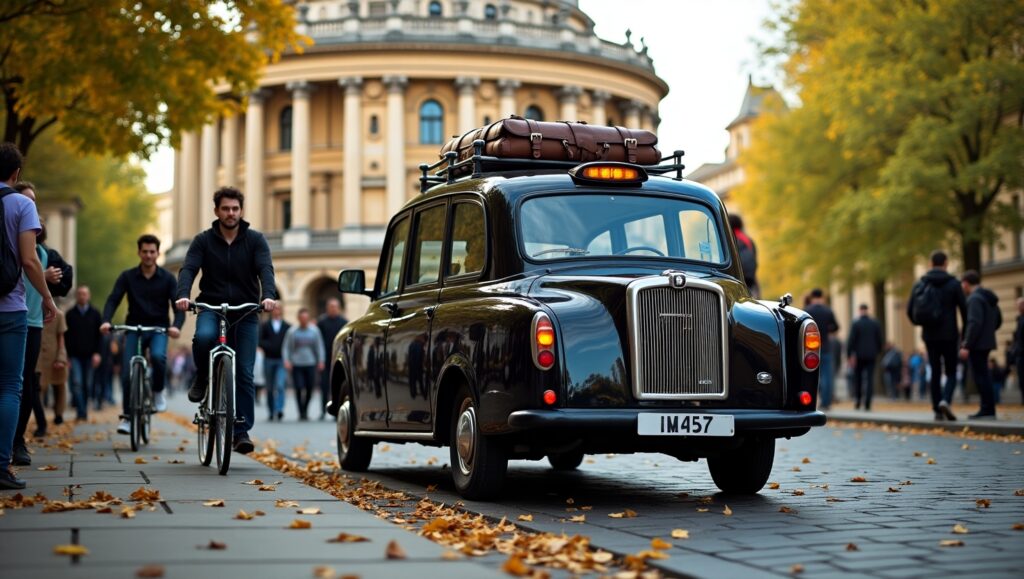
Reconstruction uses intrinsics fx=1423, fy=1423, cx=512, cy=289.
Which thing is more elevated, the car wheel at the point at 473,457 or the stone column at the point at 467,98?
the stone column at the point at 467,98

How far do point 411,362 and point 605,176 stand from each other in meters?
1.93

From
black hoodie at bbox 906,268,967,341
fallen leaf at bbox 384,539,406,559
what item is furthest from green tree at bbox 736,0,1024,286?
fallen leaf at bbox 384,539,406,559

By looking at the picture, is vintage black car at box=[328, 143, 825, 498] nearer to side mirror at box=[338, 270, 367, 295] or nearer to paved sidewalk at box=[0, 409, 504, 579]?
side mirror at box=[338, 270, 367, 295]

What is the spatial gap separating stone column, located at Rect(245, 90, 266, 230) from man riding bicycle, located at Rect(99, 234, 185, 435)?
61678mm

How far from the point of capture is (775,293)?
5234 cm

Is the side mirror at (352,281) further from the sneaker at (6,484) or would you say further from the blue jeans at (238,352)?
the sneaker at (6,484)

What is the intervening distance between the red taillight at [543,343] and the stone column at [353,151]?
214 feet

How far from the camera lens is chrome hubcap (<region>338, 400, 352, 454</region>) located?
1186 cm

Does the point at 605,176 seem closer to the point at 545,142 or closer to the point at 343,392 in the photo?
the point at 545,142

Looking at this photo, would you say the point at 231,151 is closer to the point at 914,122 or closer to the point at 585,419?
the point at 914,122

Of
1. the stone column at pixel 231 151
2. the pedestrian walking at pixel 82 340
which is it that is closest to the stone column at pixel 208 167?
the stone column at pixel 231 151

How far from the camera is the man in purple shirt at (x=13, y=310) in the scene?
8.59 m

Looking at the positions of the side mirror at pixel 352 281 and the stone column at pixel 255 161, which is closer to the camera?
the side mirror at pixel 352 281

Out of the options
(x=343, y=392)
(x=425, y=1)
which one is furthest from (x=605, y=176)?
(x=425, y=1)
